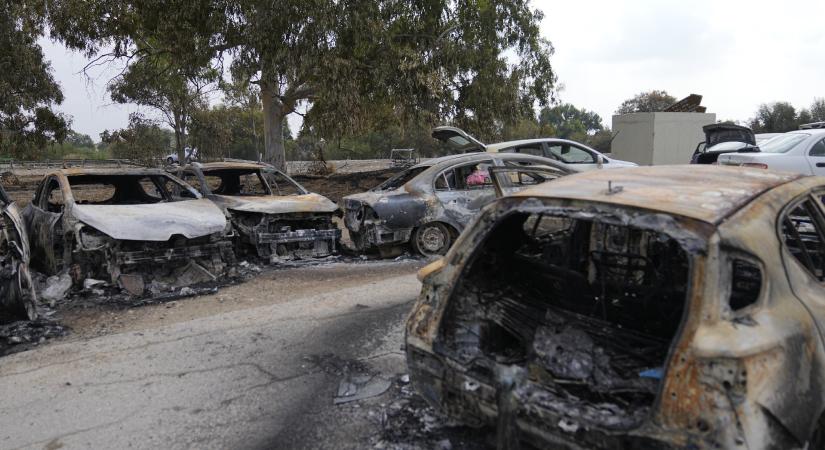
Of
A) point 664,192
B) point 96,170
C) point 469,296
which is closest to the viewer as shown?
point 664,192

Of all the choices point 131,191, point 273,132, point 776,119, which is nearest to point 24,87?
point 273,132

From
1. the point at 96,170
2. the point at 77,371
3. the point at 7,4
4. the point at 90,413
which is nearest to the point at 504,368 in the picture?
the point at 90,413

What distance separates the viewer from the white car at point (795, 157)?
381 inches

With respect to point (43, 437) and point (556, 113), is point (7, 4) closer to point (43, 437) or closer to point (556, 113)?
point (43, 437)

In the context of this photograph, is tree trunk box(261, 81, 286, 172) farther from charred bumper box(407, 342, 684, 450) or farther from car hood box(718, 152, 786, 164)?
charred bumper box(407, 342, 684, 450)

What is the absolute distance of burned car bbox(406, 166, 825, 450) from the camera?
214 cm

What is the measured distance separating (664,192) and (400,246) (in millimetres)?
6276

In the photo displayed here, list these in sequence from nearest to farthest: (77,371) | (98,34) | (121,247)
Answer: (77,371) < (121,247) < (98,34)

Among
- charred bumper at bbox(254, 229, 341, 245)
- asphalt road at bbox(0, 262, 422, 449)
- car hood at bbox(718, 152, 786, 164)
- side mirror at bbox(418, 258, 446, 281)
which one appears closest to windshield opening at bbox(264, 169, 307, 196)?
charred bumper at bbox(254, 229, 341, 245)

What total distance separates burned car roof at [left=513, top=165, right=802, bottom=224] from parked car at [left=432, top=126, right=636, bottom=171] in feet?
26.9

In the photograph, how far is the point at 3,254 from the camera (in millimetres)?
5434

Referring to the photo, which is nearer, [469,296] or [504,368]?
[504,368]

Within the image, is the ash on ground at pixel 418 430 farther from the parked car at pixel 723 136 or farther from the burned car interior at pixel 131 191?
the parked car at pixel 723 136

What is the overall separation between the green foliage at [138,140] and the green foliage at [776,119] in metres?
39.3
